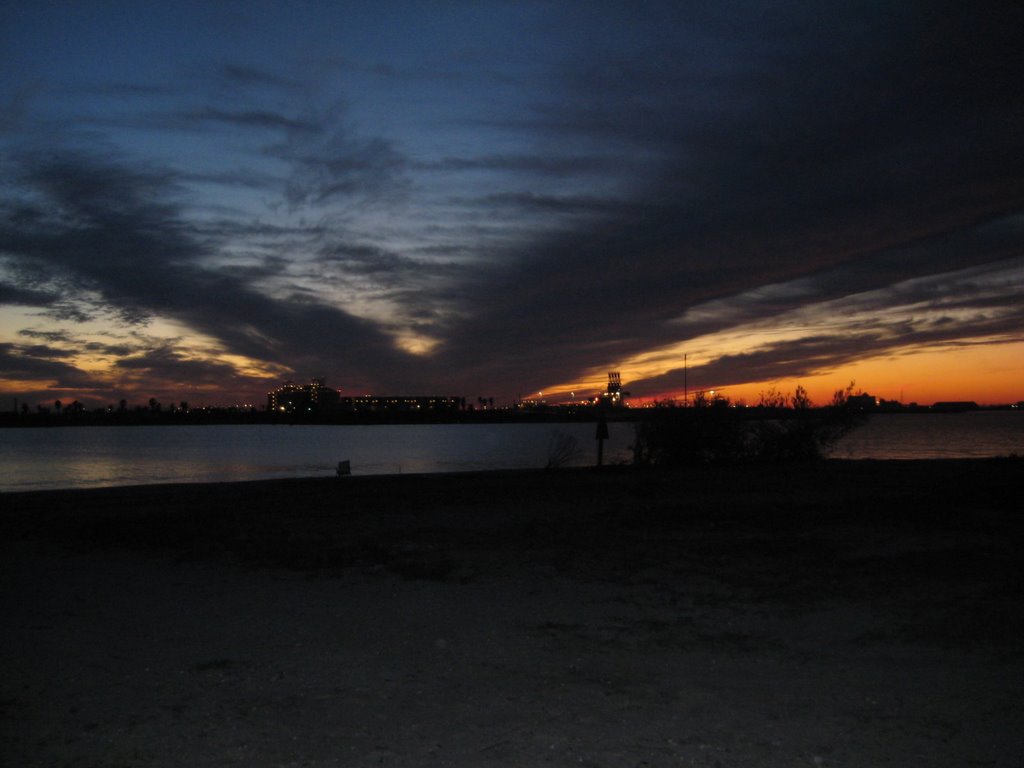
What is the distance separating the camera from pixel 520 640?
6.78 m

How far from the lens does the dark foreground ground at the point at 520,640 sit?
465 cm

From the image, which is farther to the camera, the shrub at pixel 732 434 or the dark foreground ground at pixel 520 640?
the shrub at pixel 732 434

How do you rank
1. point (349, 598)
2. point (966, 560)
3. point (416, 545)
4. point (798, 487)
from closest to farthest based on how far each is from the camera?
point (349, 598) → point (966, 560) → point (416, 545) → point (798, 487)

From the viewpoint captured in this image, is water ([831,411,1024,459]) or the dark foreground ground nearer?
the dark foreground ground

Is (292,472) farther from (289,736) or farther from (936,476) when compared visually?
(289,736)

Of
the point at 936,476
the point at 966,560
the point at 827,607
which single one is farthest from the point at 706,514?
the point at 936,476

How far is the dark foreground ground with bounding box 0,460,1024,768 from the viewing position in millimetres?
4648

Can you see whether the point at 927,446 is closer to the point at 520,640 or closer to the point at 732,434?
the point at 732,434

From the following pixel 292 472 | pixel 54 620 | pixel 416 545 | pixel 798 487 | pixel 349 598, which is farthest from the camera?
pixel 292 472

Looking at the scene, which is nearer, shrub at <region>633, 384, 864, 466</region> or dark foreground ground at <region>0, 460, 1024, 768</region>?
dark foreground ground at <region>0, 460, 1024, 768</region>

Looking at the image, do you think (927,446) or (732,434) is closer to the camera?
(732,434)

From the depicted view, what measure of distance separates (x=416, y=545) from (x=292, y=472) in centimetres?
3393

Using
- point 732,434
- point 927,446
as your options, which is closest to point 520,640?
point 732,434

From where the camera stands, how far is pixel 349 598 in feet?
27.6
